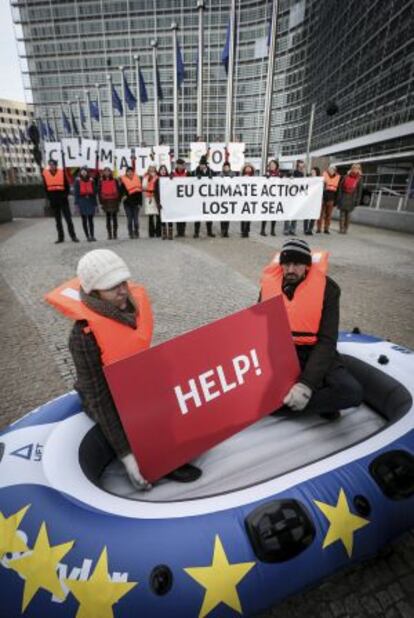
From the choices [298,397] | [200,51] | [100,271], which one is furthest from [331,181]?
[100,271]

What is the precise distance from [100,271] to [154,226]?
1006cm

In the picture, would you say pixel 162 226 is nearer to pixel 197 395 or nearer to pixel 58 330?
pixel 58 330

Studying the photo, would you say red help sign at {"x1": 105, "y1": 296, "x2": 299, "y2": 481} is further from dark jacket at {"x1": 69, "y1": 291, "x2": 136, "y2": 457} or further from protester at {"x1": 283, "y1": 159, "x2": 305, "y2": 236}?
protester at {"x1": 283, "y1": 159, "x2": 305, "y2": 236}

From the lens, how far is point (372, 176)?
38406mm

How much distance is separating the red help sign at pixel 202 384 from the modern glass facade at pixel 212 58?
48.0m

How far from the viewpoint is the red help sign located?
1871 millimetres

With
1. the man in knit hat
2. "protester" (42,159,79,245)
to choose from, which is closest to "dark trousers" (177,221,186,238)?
"protester" (42,159,79,245)

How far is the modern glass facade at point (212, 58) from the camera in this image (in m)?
49.8

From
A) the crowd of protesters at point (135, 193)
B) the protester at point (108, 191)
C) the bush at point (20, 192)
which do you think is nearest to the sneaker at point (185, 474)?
the crowd of protesters at point (135, 193)

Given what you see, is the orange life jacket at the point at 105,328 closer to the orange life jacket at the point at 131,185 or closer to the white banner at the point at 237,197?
the white banner at the point at 237,197

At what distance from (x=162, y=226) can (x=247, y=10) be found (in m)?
70.8

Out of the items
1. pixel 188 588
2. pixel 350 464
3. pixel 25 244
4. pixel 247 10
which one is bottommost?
pixel 25 244

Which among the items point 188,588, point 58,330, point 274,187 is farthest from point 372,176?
point 188,588

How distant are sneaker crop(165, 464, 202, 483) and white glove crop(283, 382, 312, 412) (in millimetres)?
715
